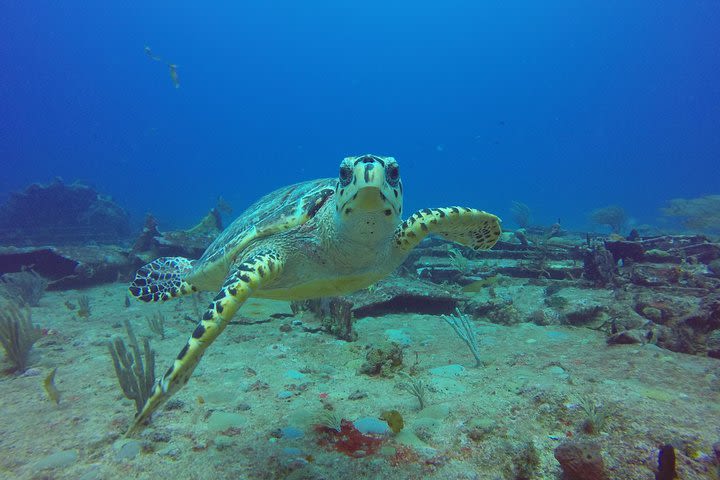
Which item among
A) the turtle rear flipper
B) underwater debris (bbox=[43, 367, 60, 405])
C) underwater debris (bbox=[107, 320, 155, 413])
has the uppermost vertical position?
the turtle rear flipper

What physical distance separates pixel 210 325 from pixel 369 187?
1871mm

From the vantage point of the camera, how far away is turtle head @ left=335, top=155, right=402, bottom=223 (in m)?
3.05

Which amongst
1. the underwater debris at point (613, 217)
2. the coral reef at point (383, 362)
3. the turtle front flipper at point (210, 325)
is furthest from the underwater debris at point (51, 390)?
the underwater debris at point (613, 217)

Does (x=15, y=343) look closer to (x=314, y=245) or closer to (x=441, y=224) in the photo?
(x=314, y=245)

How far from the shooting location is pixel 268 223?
4715 millimetres

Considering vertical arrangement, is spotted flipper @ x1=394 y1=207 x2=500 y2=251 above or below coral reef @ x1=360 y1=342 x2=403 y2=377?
above

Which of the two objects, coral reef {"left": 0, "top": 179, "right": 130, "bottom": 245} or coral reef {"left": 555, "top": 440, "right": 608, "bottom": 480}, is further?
coral reef {"left": 0, "top": 179, "right": 130, "bottom": 245}

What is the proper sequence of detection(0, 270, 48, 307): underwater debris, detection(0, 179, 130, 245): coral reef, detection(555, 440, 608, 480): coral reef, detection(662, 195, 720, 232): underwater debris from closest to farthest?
1. detection(555, 440, 608, 480): coral reef
2. detection(0, 270, 48, 307): underwater debris
3. detection(662, 195, 720, 232): underwater debris
4. detection(0, 179, 130, 245): coral reef

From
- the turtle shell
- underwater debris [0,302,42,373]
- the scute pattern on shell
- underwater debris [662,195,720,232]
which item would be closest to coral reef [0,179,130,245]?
underwater debris [0,302,42,373]

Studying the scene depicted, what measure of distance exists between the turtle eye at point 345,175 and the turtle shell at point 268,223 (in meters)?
1.33

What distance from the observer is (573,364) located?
14.2ft

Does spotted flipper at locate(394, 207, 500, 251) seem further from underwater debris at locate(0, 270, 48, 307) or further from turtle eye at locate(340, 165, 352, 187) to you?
underwater debris at locate(0, 270, 48, 307)

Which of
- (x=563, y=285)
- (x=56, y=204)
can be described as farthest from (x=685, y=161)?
(x=56, y=204)

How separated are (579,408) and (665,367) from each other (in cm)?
177
